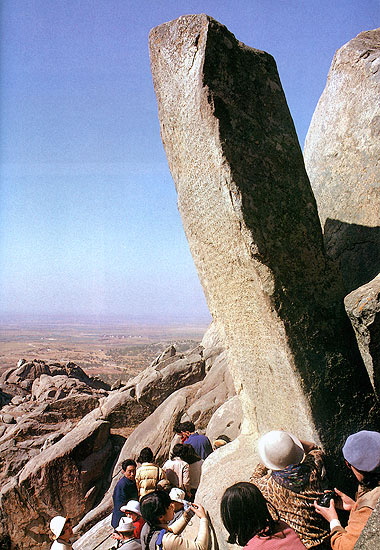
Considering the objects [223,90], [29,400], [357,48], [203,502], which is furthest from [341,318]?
[29,400]

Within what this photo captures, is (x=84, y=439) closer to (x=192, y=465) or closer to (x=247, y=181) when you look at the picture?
(x=192, y=465)

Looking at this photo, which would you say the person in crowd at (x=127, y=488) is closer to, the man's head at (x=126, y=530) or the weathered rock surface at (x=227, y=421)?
the man's head at (x=126, y=530)

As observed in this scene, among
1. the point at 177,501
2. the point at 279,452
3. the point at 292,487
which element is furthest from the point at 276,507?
the point at 177,501

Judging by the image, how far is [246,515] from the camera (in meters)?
2.12

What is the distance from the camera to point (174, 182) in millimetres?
4914

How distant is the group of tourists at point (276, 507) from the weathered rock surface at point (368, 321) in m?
0.94

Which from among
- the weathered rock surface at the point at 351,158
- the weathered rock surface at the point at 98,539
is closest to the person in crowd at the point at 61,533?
the weathered rock surface at the point at 98,539

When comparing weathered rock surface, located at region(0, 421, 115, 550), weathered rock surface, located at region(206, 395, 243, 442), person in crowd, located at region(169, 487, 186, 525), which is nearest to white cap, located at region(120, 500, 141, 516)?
person in crowd, located at region(169, 487, 186, 525)

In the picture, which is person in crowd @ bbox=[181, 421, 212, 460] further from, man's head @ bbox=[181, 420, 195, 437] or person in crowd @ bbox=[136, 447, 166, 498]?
person in crowd @ bbox=[136, 447, 166, 498]

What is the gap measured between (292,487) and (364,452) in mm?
589

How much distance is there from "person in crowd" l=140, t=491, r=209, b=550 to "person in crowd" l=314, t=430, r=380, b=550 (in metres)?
1.15

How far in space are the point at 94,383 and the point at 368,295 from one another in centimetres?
2246

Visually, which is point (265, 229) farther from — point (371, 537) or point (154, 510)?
point (154, 510)

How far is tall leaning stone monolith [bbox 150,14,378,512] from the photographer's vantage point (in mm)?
3732
